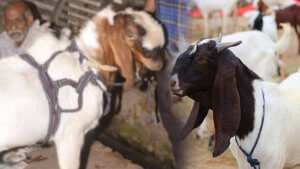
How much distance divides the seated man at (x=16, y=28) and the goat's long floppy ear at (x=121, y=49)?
1.21ft

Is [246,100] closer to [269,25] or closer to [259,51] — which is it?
[259,51]

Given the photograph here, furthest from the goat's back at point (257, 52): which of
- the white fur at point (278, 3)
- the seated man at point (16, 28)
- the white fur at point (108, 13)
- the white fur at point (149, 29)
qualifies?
the seated man at point (16, 28)

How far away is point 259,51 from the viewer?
276 cm

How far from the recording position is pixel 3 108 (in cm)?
229

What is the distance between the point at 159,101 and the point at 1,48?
86 cm

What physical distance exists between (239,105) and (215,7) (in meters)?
1.06

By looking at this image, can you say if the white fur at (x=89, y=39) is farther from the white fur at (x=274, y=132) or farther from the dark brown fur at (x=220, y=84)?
the white fur at (x=274, y=132)

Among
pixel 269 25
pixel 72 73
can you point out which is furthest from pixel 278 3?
pixel 72 73

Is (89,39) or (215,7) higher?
(215,7)

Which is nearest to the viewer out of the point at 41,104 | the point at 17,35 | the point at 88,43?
the point at 41,104

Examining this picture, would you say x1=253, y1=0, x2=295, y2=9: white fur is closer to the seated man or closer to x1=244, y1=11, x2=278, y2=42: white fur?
x1=244, y1=11, x2=278, y2=42: white fur

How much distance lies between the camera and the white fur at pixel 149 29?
2.52 m

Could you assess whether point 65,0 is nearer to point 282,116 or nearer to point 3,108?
point 3,108

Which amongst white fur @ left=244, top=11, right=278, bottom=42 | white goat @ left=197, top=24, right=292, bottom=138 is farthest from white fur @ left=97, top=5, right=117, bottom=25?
white fur @ left=244, top=11, right=278, bottom=42
